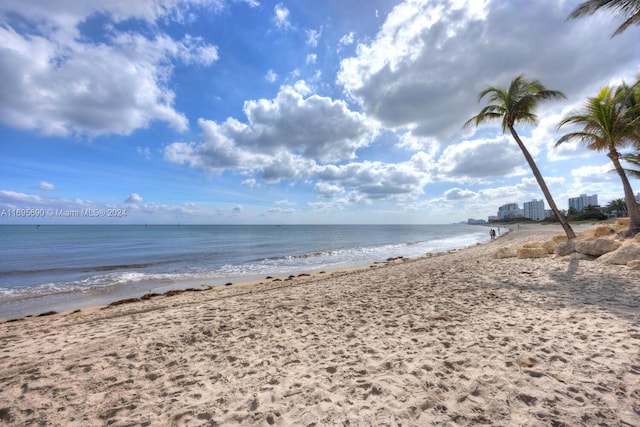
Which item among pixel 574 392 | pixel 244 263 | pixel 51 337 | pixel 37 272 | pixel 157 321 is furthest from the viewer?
pixel 244 263

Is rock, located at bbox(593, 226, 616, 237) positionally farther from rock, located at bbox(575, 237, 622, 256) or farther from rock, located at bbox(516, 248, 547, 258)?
rock, located at bbox(575, 237, 622, 256)

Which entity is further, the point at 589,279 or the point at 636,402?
A: the point at 589,279

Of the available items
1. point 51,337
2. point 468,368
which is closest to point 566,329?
point 468,368

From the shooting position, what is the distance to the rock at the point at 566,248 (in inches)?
441

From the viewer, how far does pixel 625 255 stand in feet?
29.0

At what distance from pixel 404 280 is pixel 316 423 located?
7912 millimetres

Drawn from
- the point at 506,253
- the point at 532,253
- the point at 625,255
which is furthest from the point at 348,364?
the point at 506,253

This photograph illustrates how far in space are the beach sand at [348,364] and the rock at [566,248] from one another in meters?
5.30

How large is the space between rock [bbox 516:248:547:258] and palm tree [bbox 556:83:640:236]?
343 cm

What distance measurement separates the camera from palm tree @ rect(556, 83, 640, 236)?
11.9m

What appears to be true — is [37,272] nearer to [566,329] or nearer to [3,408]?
[3,408]

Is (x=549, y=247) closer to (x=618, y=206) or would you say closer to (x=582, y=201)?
(x=618, y=206)

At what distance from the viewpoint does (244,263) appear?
21.0m

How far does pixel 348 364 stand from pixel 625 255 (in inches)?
420
